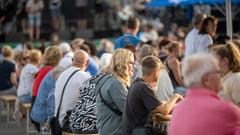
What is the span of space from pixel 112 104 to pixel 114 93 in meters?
0.14

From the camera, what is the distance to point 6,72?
19.1m

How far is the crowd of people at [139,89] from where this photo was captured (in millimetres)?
5727

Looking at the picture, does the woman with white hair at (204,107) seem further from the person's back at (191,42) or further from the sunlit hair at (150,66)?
the person's back at (191,42)

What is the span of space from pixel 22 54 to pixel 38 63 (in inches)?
111

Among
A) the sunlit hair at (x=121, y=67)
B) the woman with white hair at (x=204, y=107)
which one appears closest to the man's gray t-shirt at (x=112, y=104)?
the sunlit hair at (x=121, y=67)

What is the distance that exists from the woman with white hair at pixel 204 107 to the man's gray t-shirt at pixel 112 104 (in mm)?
3198

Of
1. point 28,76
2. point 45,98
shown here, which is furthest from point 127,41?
point 45,98

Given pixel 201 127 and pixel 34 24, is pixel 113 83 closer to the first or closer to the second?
pixel 201 127

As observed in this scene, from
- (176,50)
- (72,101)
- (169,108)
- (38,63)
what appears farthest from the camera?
(38,63)

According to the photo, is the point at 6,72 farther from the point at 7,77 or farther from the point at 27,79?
the point at 27,79

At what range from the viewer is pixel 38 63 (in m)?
16.6

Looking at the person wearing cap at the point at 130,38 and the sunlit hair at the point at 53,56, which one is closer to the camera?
the sunlit hair at the point at 53,56

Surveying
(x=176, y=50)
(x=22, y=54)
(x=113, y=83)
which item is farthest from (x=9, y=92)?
(x=113, y=83)

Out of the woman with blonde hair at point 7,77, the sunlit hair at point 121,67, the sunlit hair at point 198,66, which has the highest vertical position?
the sunlit hair at point 198,66
